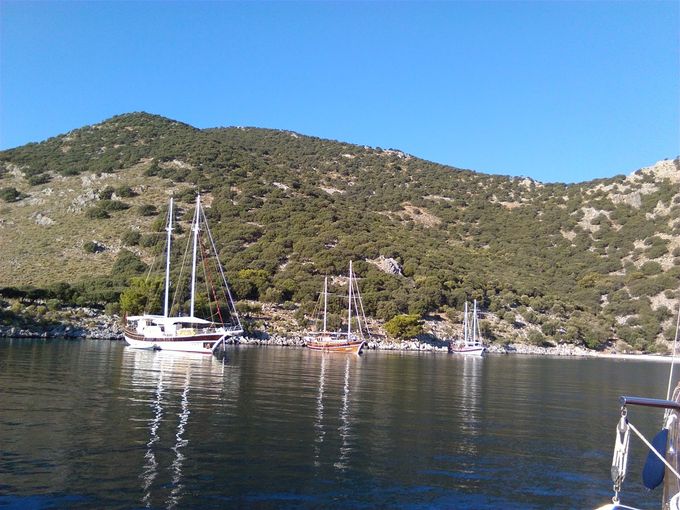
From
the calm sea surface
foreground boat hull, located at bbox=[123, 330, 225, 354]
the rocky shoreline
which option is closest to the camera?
the calm sea surface

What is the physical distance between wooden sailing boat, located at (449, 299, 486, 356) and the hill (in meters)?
5.66

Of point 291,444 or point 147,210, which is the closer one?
point 291,444

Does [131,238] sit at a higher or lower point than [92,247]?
higher

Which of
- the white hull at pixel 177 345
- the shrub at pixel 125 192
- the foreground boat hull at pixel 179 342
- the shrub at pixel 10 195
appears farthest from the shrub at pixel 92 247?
the white hull at pixel 177 345

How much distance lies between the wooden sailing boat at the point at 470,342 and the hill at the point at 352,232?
18.6ft

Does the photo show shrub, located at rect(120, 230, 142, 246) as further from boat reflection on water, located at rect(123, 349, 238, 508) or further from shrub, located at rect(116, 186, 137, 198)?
boat reflection on water, located at rect(123, 349, 238, 508)

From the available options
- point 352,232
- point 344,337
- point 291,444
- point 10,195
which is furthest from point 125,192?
point 291,444

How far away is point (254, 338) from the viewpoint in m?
58.7

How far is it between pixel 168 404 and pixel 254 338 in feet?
135

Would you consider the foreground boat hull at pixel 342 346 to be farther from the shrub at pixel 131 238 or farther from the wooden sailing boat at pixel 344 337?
the shrub at pixel 131 238

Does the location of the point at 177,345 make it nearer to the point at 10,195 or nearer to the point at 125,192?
the point at 125,192

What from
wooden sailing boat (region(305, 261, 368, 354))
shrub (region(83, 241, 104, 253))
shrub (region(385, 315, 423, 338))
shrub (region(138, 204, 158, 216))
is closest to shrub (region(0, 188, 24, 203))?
shrub (region(138, 204, 158, 216))

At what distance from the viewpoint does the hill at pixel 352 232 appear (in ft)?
231

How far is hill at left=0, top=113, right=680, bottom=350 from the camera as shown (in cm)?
7038
